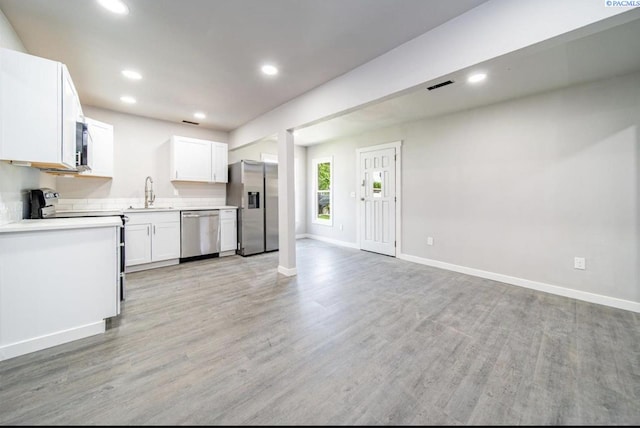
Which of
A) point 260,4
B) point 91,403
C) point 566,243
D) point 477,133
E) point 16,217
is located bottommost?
point 91,403

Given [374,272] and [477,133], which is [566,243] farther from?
[374,272]

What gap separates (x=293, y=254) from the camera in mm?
3730

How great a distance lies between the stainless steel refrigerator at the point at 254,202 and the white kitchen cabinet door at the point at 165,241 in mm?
Answer: 1110

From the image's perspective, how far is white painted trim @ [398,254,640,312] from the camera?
2.66 metres

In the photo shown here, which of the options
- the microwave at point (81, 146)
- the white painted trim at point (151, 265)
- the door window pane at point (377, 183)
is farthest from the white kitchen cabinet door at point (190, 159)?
the door window pane at point (377, 183)

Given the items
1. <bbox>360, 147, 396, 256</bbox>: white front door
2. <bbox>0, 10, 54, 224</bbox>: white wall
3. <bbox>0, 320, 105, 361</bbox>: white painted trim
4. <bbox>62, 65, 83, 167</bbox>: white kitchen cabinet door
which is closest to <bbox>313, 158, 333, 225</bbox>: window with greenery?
<bbox>360, 147, 396, 256</bbox>: white front door

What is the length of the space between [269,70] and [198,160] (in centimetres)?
271

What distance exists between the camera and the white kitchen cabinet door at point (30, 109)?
182 cm

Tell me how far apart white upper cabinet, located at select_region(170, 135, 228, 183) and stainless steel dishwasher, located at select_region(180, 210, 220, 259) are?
2.48ft

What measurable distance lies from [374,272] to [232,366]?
8.40 feet

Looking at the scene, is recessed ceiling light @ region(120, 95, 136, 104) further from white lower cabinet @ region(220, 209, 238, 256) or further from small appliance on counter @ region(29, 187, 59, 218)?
white lower cabinet @ region(220, 209, 238, 256)

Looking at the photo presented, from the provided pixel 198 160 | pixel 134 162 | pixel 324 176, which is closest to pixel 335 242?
pixel 324 176

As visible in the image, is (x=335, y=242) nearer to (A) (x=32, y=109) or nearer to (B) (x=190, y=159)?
(B) (x=190, y=159)

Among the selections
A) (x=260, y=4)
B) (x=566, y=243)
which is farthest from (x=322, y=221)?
(x=260, y=4)
